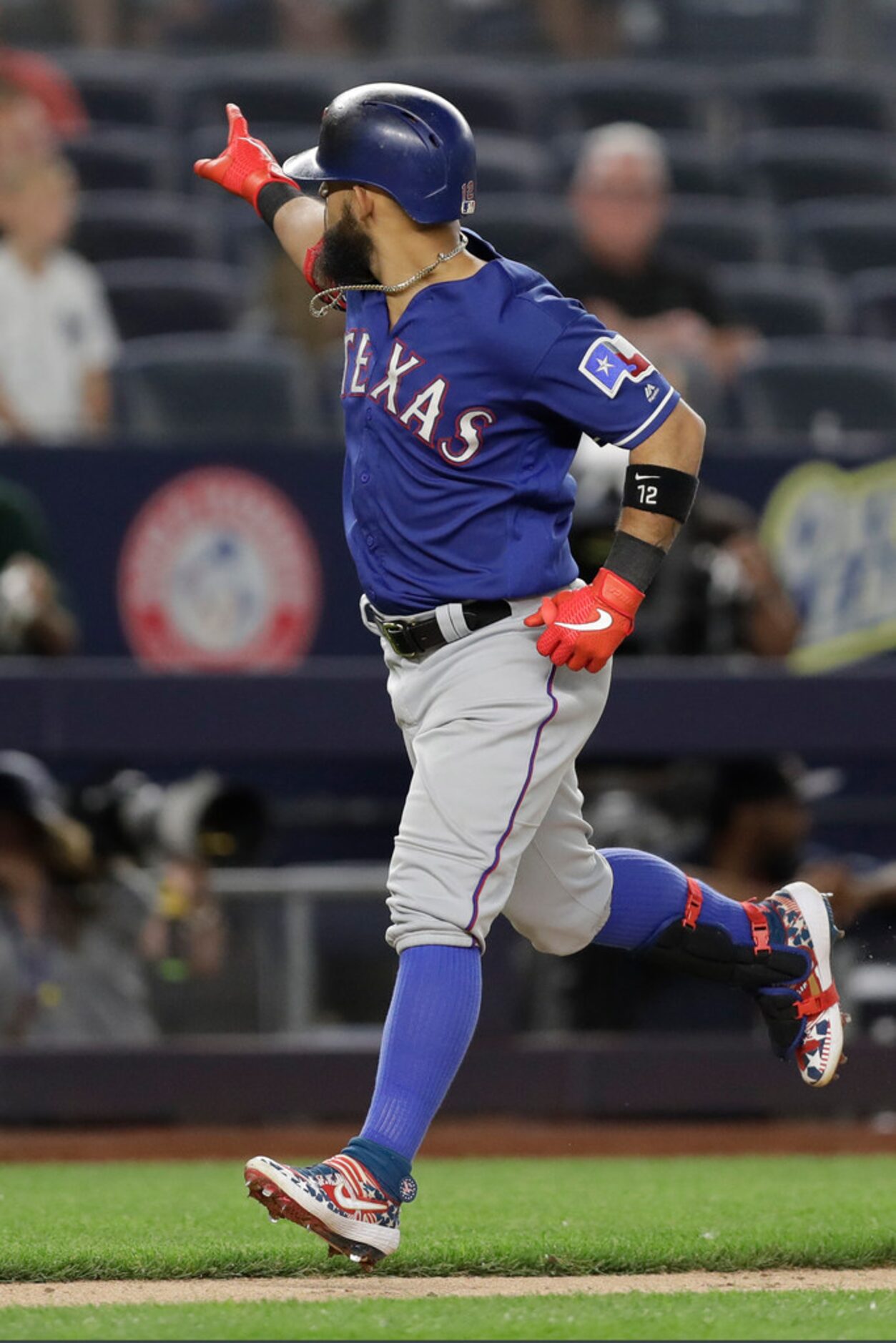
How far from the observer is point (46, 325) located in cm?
666

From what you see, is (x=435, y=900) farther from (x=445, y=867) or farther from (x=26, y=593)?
(x=26, y=593)

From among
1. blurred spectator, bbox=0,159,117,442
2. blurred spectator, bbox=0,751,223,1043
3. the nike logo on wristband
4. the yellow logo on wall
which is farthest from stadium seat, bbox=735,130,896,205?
the nike logo on wristband

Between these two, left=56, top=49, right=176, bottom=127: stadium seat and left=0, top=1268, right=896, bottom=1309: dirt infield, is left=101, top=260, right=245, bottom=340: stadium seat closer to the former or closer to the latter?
left=56, top=49, right=176, bottom=127: stadium seat

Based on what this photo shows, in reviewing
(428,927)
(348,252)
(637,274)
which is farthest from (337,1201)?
(637,274)

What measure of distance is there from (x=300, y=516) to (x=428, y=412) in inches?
126

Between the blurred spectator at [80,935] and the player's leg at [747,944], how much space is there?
7.64 ft

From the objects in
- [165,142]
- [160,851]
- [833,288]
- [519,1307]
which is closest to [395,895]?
[519,1307]

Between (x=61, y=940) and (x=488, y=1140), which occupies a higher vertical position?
(x=61, y=940)

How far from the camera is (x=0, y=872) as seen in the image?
5.56 m

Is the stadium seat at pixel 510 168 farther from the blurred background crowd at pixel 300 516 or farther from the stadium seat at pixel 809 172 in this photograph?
the stadium seat at pixel 809 172

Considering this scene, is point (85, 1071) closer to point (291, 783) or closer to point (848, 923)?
point (291, 783)

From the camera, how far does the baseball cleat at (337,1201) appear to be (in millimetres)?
2840

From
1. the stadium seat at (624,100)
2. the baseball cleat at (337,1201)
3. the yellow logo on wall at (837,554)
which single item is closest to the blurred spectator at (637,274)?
the yellow logo on wall at (837,554)

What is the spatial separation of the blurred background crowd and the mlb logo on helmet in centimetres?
252
